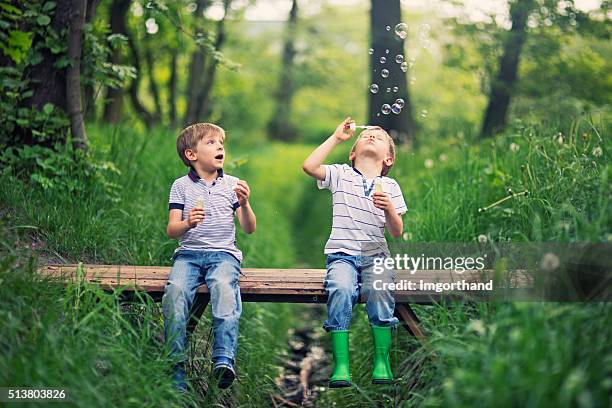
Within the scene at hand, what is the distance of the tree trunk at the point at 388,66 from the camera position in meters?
8.27

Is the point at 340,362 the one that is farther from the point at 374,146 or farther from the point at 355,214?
the point at 374,146

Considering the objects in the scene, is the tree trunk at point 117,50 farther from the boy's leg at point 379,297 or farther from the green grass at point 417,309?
the boy's leg at point 379,297

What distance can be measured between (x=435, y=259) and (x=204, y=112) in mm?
9143

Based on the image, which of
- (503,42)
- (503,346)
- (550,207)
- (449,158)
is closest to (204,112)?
(503,42)

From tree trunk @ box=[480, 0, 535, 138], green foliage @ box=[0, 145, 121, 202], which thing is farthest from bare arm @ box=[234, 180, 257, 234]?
tree trunk @ box=[480, 0, 535, 138]

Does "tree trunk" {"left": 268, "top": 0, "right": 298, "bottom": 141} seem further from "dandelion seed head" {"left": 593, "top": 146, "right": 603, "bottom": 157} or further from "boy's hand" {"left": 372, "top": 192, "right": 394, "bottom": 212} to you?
"boy's hand" {"left": 372, "top": 192, "right": 394, "bottom": 212}

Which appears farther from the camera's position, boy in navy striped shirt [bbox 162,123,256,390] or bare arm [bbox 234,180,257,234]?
bare arm [bbox 234,180,257,234]

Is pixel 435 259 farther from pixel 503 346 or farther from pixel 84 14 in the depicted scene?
pixel 84 14

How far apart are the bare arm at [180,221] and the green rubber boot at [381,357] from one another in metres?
1.05

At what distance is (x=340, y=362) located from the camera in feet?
12.3

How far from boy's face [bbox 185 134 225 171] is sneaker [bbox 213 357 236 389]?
1.09m

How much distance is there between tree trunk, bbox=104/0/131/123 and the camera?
842cm

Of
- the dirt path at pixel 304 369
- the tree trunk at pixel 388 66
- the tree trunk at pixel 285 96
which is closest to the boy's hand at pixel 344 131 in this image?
A: the dirt path at pixel 304 369

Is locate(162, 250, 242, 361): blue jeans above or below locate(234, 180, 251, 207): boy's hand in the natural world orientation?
below
